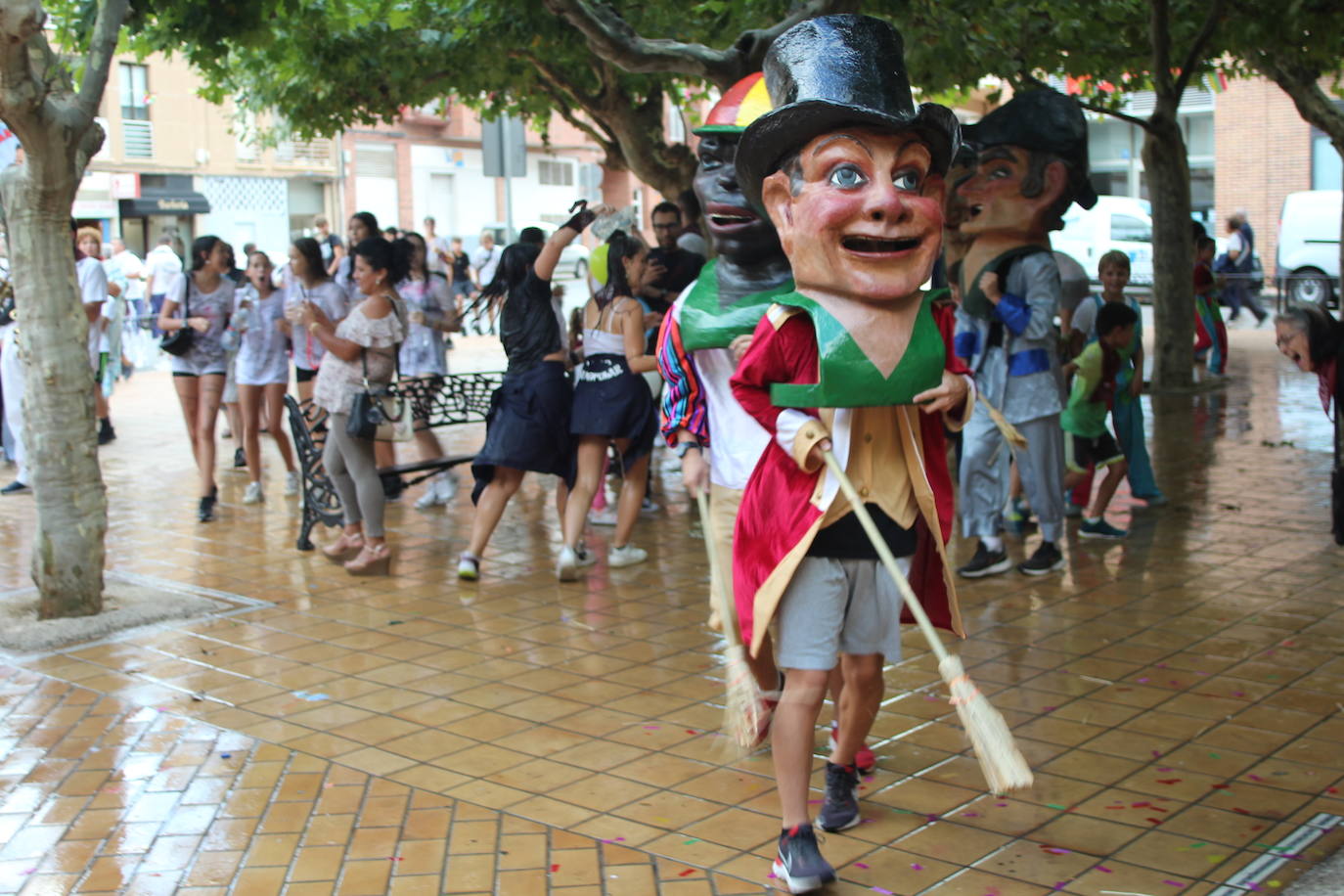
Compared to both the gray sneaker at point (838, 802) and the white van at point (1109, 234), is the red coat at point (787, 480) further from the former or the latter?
the white van at point (1109, 234)

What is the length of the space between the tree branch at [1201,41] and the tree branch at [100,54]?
7243 mm

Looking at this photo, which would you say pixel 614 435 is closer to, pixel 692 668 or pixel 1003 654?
pixel 692 668

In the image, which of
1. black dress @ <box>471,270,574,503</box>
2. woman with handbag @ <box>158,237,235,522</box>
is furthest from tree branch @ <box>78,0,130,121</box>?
woman with handbag @ <box>158,237,235,522</box>

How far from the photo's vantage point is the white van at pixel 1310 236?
79.5 ft

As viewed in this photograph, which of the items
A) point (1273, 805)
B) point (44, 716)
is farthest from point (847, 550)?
point (44, 716)

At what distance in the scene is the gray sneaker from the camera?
428 cm

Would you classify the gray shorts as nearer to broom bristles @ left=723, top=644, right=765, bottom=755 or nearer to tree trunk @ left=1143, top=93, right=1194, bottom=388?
broom bristles @ left=723, top=644, right=765, bottom=755

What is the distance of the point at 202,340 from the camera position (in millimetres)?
9711

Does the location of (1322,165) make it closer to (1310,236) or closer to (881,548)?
(1310,236)

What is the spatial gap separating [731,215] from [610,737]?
1.86 meters

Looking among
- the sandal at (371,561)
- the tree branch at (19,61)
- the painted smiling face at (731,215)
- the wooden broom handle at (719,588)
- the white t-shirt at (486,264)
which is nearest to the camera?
the wooden broom handle at (719,588)

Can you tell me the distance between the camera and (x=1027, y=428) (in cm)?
723

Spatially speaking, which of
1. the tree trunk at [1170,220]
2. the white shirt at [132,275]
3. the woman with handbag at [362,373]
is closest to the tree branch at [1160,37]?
the tree trunk at [1170,220]

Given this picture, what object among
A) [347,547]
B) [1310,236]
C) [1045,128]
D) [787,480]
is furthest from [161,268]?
[1310,236]
